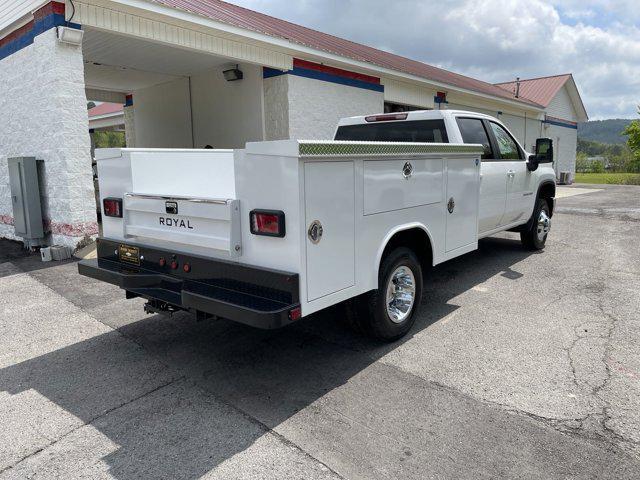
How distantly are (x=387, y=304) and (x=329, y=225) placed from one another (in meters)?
1.15

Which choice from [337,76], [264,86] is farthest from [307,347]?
[337,76]

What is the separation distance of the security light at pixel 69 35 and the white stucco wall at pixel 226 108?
485 cm

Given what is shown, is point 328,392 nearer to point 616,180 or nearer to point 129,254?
point 129,254

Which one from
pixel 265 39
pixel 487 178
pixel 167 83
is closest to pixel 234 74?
pixel 265 39

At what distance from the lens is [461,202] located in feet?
17.0

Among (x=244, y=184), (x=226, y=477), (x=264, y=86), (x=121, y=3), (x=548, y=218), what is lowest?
(x=226, y=477)

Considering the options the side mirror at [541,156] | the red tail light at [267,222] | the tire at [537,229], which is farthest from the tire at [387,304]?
the tire at [537,229]

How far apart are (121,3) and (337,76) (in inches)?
235

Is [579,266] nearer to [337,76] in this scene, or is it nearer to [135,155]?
[135,155]

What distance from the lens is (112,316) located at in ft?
17.5

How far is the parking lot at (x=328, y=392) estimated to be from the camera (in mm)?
2871

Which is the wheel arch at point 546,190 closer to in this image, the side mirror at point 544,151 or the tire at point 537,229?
the tire at point 537,229

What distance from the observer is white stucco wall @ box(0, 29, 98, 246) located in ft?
25.1

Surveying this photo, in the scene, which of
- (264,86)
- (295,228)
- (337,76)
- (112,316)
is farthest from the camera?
(337,76)
